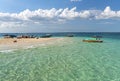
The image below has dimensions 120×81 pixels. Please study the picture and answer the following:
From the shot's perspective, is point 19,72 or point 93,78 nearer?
point 93,78

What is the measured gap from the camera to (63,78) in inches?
597

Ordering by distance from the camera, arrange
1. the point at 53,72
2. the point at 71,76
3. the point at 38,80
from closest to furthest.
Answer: the point at 38,80, the point at 71,76, the point at 53,72

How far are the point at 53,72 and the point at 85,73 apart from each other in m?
2.94

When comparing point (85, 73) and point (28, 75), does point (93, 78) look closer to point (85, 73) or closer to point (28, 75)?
Answer: point (85, 73)

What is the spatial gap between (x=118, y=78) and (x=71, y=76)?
378cm

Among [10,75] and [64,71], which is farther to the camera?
[64,71]

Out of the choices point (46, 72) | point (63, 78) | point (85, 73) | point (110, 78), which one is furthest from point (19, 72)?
point (110, 78)

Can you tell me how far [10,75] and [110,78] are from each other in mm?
8472

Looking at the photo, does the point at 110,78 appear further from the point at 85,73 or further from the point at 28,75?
the point at 28,75

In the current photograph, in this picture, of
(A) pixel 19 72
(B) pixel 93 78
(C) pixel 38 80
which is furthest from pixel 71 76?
(A) pixel 19 72

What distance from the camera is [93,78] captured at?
1495cm

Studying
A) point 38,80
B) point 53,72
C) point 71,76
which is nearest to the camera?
point 38,80

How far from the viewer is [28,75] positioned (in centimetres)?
1638

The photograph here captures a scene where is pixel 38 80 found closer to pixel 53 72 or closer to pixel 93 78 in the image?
pixel 53 72
